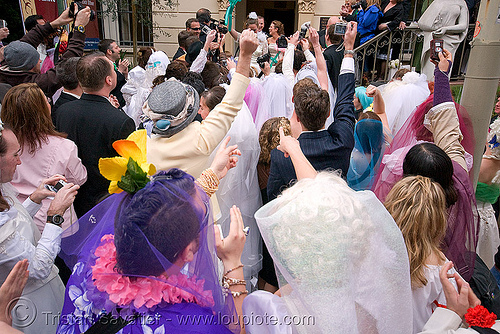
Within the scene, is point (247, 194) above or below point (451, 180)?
below

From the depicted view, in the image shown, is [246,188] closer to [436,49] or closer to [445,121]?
[445,121]

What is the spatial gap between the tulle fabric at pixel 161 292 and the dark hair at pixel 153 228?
0.04 feet

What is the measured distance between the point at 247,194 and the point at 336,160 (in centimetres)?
94

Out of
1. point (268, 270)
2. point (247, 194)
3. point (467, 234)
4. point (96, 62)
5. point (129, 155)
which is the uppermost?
point (96, 62)

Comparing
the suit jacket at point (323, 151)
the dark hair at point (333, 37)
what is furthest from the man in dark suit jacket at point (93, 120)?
the dark hair at point (333, 37)

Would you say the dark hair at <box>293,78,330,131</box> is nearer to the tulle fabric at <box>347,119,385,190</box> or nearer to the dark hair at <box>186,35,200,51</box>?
the tulle fabric at <box>347,119,385,190</box>

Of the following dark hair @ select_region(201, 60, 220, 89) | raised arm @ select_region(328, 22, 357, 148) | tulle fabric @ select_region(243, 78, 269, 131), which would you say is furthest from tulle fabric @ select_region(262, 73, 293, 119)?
raised arm @ select_region(328, 22, 357, 148)

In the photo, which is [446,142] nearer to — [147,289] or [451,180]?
[451,180]

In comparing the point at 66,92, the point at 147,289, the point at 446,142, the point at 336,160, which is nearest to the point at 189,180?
the point at 147,289

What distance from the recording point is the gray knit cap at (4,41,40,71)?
3654 mm

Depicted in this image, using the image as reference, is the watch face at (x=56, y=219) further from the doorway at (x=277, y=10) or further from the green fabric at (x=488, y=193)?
the doorway at (x=277, y=10)

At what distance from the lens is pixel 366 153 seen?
3.41m

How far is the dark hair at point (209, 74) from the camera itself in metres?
4.68

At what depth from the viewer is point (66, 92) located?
3268 mm
